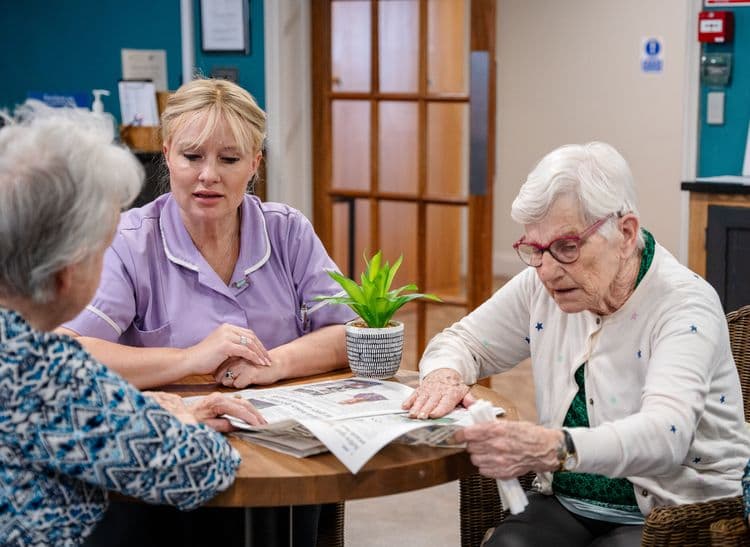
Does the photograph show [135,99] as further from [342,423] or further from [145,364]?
[342,423]

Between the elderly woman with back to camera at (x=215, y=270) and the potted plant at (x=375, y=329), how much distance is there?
11cm

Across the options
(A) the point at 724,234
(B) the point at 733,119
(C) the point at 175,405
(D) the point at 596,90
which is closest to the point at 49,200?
(C) the point at 175,405

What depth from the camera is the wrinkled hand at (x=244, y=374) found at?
210 cm

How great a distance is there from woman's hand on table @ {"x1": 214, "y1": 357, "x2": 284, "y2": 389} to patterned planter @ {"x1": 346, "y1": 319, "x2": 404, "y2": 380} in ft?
0.51

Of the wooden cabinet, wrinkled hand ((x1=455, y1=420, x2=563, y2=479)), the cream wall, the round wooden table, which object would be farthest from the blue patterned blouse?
the cream wall

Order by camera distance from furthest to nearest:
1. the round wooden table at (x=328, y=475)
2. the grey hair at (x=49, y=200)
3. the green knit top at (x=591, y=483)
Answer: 1. the green knit top at (x=591, y=483)
2. the round wooden table at (x=328, y=475)
3. the grey hair at (x=49, y=200)

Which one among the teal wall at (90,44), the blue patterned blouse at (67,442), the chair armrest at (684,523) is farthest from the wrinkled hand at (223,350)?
the teal wall at (90,44)

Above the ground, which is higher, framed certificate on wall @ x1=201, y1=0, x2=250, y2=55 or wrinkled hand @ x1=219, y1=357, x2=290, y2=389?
framed certificate on wall @ x1=201, y1=0, x2=250, y2=55

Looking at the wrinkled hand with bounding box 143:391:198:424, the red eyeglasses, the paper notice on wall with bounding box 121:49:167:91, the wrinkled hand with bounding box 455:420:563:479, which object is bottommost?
the wrinkled hand with bounding box 455:420:563:479

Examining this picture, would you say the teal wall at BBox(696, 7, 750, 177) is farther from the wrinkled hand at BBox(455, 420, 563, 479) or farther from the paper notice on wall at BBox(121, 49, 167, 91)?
the wrinkled hand at BBox(455, 420, 563, 479)

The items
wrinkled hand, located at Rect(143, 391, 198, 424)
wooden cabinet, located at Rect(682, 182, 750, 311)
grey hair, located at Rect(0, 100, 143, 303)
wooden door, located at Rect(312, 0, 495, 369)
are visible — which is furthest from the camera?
wooden door, located at Rect(312, 0, 495, 369)

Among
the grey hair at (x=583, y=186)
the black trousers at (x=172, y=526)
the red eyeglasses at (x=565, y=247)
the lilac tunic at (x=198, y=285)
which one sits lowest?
the black trousers at (x=172, y=526)

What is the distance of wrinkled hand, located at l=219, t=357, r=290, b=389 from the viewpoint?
210 cm

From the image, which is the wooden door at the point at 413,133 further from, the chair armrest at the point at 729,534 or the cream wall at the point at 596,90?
the chair armrest at the point at 729,534
